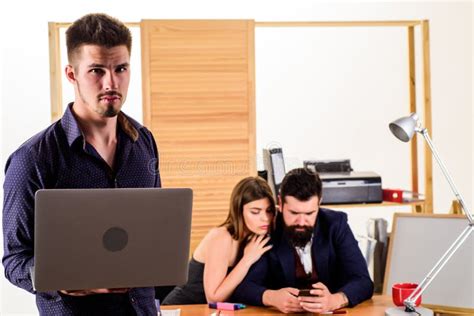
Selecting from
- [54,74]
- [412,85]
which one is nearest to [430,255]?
[412,85]

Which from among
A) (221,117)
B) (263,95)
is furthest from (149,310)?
(263,95)

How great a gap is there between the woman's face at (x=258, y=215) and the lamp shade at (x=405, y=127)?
0.88m

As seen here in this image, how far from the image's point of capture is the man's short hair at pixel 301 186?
3621 mm

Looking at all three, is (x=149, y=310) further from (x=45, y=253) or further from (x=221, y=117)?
(x=221, y=117)

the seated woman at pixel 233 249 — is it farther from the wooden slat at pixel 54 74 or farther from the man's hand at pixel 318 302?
the wooden slat at pixel 54 74

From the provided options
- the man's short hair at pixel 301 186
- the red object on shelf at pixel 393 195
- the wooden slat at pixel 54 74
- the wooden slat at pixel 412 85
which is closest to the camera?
the man's short hair at pixel 301 186

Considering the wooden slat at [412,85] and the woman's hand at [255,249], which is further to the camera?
the wooden slat at [412,85]

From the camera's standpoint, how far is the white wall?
5777 mm

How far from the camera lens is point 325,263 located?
11.8 ft

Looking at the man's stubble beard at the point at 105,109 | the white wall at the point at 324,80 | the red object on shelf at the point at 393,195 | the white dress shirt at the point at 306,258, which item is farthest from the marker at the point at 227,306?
the white wall at the point at 324,80

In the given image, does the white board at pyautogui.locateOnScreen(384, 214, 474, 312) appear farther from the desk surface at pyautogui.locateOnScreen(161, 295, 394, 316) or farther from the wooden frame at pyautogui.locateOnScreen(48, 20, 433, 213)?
the wooden frame at pyautogui.locateOnScreen(48, 20, 433, 213)

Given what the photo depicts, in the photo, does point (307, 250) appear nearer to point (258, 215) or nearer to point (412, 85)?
point (258, 215)

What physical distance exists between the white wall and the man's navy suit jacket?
228 centimetres

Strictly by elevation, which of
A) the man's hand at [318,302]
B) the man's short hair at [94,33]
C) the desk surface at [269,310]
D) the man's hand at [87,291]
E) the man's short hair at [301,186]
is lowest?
the desk surface at [269,310]
